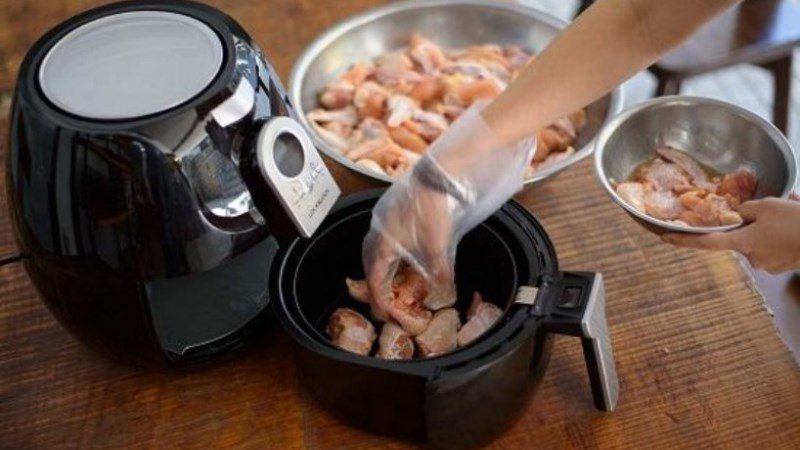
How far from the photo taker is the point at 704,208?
2.56ft

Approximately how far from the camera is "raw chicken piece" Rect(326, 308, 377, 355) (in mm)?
725

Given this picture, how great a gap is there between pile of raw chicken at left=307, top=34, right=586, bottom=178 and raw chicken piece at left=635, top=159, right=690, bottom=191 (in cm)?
11

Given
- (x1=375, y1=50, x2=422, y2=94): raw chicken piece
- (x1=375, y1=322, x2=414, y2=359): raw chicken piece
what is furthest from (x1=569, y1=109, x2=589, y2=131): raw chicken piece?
(x1=375, y1=322, x2=414, y2=359): raw chicken piece

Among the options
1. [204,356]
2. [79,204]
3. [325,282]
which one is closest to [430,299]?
[325,282]

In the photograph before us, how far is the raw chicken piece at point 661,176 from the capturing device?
832 millimetres

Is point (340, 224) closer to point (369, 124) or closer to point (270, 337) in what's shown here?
point (270, 337)

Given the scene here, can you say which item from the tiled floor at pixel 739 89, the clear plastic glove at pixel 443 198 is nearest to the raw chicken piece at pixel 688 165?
the clear plastic glove at pixel 443 198

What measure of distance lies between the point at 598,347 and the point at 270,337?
33cm

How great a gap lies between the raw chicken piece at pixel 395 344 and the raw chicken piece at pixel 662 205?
28 cm

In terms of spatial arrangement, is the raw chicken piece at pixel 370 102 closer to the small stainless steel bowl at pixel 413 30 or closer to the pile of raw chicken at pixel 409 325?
the small stainless steel bowl at pixel 413 30

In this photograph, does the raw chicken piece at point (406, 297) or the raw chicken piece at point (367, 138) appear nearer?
the raw chicken piece at point (406, 297)

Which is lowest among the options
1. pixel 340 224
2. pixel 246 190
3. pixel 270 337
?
pixel 270 337

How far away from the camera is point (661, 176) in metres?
0.84

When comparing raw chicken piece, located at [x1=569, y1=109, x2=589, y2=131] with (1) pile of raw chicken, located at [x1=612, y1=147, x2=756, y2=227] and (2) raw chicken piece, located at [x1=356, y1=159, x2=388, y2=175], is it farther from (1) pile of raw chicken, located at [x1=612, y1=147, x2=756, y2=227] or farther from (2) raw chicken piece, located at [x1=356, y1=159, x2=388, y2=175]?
(2) raw chicken piece, located at [x1=356, y1=159, x2=388, y2=175]
